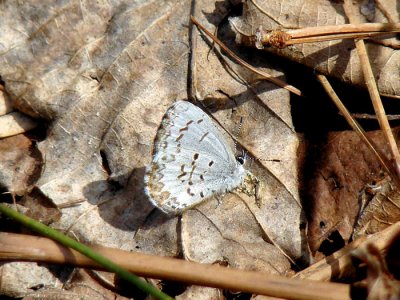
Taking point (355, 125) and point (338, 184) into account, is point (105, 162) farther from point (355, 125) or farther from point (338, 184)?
point (355, 125)

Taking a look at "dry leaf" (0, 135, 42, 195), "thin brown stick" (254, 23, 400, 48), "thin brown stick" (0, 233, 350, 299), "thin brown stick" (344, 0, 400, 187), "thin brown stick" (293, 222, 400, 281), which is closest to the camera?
"thin brown stick" (0, 233, 350, 299)

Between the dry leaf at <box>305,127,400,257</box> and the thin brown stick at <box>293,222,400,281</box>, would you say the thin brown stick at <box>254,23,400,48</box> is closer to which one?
the dry leaf at <box>305,127,400,257</box>

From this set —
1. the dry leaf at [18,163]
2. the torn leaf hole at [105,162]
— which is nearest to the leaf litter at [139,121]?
the torn leaf hole at [105,162]

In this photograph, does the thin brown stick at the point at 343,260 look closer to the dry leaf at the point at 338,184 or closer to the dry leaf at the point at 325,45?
the dry leaf at the point at 338,184

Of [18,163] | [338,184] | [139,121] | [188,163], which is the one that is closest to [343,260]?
[338,184]

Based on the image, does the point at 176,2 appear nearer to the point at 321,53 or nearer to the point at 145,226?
the point at 321,53

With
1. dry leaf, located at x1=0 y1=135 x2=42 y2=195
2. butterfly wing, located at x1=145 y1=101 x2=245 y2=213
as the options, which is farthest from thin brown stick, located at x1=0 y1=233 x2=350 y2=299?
dry leaf, located at x1=0 y1=135 x2=42 y2=195
